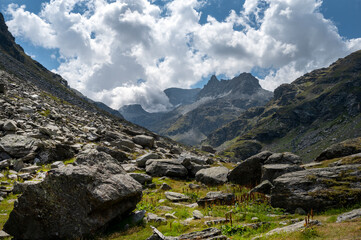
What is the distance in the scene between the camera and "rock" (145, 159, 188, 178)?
30922mm

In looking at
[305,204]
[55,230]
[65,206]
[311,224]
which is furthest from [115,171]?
[305,204]

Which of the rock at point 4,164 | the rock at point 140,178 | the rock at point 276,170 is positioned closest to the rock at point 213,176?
the rock at point 276,170

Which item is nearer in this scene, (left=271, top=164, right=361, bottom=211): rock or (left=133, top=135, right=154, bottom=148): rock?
(left=271, top=164, right=361, bottom=211): rock

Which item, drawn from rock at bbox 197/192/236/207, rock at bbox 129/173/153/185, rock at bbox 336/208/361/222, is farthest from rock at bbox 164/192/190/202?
rock at bbox 336/208/361/222

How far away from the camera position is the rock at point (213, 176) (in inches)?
1119

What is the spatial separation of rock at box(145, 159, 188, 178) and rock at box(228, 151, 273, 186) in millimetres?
7299

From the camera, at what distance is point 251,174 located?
28984mm

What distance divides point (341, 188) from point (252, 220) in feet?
21.7

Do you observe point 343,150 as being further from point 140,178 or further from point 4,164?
point 4,164

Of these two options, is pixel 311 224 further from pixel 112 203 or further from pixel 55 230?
pixel 55 230

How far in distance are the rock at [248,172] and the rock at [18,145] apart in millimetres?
25244

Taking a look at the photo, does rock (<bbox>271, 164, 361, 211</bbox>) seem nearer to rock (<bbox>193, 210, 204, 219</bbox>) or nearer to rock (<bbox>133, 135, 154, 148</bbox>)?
rock (<bbox>193, 210, 204, 219</bbox>)

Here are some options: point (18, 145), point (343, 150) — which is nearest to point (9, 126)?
point (18, 145)

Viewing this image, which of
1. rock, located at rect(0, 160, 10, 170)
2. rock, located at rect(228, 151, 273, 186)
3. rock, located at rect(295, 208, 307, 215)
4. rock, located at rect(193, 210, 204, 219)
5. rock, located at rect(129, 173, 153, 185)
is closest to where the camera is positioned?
rock, located at rect(295, 208, 307, 215)
